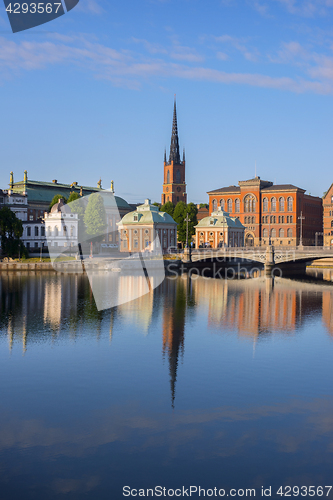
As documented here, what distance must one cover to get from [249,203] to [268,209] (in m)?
6.69

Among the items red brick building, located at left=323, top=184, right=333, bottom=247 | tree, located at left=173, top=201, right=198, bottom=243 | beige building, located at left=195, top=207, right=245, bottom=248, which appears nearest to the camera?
beige building, located at left=195, top=207, right=245, bottom=248

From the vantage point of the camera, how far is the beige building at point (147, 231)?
460 ft

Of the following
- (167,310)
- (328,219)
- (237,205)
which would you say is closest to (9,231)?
(167,310)

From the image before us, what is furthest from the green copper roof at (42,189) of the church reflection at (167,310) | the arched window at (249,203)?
the church reflection at (167,310)

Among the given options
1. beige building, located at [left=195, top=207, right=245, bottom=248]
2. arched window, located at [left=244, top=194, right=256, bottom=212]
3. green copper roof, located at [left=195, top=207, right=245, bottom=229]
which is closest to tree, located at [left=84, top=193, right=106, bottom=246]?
beige building, located at [left=195, top=207, right=245, bottom=248]

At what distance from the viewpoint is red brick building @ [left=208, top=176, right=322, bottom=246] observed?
6496 inches

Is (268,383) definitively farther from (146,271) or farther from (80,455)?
(146,271)

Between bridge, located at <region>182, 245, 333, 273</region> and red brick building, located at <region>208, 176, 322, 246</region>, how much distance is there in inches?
1874

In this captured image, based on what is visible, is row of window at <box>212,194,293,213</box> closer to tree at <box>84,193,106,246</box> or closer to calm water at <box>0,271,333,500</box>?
tree at <box>84,193,106,246</box>

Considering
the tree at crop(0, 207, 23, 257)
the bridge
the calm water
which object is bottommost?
the calm water

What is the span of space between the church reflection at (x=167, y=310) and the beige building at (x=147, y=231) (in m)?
56.7

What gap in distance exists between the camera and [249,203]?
171000mm

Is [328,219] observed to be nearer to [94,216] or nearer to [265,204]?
[265,204]

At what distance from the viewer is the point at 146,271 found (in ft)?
346
